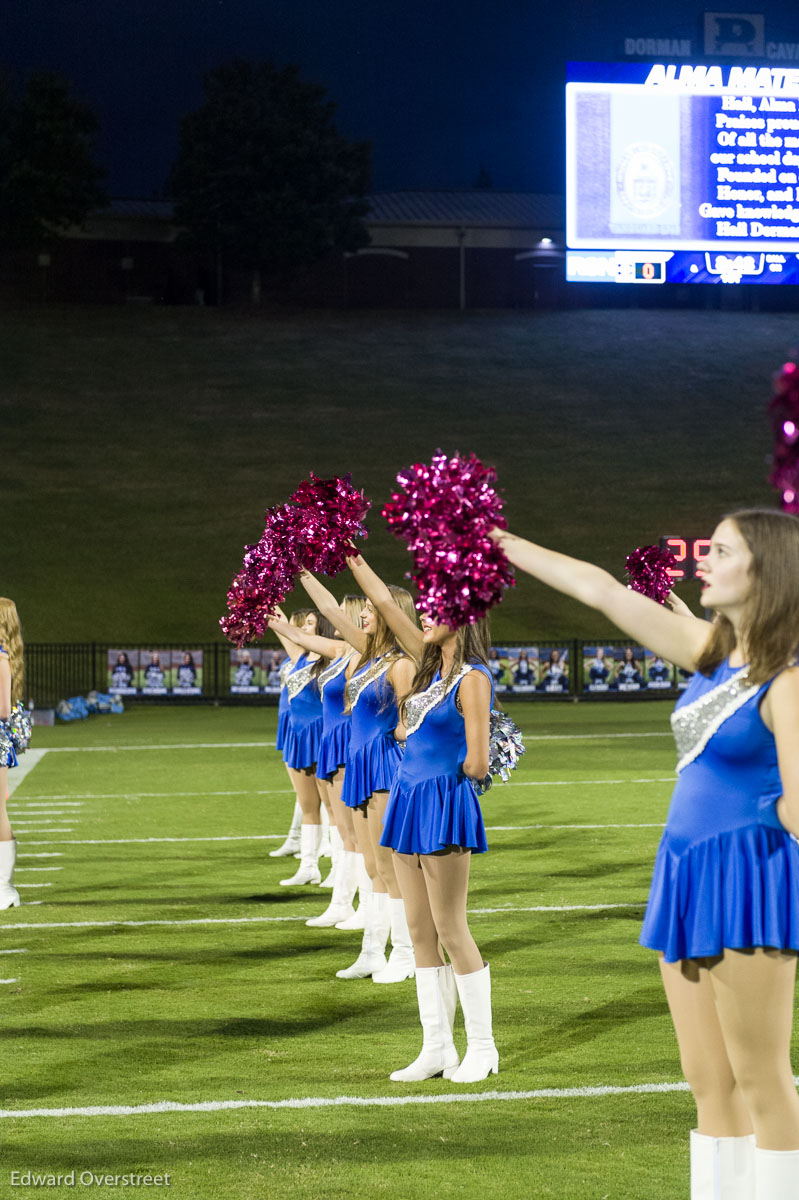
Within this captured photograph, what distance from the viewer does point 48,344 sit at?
4406 cm

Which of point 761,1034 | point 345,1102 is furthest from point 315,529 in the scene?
point 761,1034

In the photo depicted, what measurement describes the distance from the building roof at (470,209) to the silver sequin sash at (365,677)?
2028 inches

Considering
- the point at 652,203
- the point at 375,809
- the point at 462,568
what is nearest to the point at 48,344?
the point at 652,203

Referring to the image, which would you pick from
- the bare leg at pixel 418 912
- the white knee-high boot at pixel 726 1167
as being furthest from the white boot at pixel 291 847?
the white knee-high boot at pixel 726 1167

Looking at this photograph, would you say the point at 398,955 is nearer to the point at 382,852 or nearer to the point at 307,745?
the point at 382,852

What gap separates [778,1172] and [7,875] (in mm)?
6685

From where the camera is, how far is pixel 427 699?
5398 mm

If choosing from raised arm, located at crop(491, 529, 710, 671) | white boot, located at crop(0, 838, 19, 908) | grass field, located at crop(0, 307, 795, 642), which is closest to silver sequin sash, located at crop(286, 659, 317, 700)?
white boot, located at crop(0, 838, 19, 908)

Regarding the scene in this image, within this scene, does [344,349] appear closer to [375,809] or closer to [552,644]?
[552,644]

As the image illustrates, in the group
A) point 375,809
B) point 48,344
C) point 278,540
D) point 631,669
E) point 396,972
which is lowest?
point 631,669

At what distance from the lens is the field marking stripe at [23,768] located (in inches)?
628

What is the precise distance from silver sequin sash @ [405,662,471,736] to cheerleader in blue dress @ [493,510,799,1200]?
6.63 feet

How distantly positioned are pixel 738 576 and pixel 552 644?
23.9m

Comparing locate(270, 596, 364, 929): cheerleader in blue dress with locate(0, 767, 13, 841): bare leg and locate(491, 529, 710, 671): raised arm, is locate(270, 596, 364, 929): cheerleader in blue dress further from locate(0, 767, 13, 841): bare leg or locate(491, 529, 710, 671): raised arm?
locate(491, 529, 710, 671): raised arm
